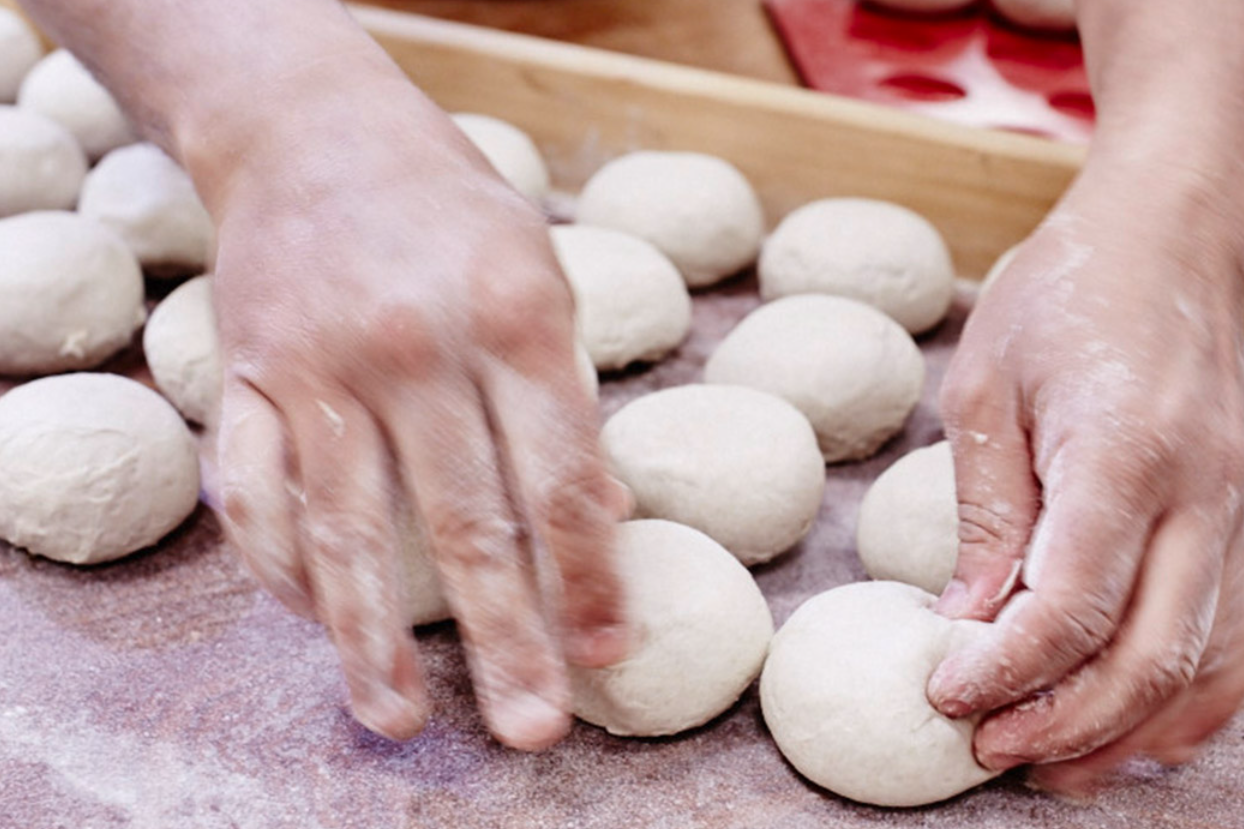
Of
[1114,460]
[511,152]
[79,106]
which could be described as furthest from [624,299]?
[79,106]

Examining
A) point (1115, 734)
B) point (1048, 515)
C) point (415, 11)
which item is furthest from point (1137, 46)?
point (415, 11)

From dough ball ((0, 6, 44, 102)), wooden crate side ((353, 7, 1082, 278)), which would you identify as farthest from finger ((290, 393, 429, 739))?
dough ball ((0, 6, 44, 102))

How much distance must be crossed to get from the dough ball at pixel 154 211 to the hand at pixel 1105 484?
98 cm

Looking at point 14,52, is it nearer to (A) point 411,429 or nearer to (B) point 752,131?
(B) point 752,131

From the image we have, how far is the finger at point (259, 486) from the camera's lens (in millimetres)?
864

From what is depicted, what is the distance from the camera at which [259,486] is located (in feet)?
2.83

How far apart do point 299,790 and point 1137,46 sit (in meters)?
0.95

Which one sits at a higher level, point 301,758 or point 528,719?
point 528,719

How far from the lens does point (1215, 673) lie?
3.09 feet

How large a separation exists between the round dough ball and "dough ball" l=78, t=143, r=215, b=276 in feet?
0.48

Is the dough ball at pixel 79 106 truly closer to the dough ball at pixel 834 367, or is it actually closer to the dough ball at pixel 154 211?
the dough ball at pixel 154 211

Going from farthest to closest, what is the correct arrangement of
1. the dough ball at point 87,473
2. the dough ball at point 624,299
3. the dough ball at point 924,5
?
the dough ball at point 924,5 → the dough ball at point 624,299 → the dough ball at point 87,473

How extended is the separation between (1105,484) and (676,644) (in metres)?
0.36

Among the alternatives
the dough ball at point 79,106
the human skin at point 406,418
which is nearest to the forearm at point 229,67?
the human skin at point 406,418
